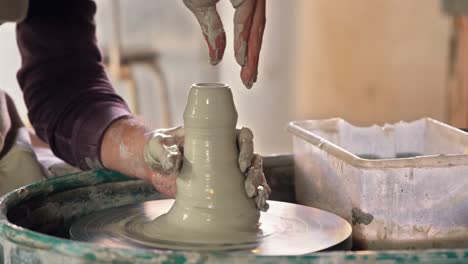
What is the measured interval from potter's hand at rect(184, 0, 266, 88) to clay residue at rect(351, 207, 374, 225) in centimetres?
31

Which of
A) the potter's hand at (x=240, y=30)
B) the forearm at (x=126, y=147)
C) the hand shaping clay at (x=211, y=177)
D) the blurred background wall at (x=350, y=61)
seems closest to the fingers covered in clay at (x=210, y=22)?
the potter's hand at (x=240, y=30)

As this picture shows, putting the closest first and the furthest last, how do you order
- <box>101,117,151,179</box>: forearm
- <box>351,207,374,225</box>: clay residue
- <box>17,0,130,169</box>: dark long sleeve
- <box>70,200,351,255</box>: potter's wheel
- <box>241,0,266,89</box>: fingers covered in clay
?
<box>70,200,351,255</box>: potter's wheel, <box>351,207,374,225</box>: clay residue, <box>241,0,266,89</box>: fingers covered in clay, <box>101,117,151,179</box>: forearm, <box>17,0,130,169</box>: dark long sleeve

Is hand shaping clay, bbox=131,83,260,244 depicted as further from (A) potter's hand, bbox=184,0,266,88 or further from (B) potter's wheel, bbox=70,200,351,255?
(A) potter's hand, bbox=184,0,266,88

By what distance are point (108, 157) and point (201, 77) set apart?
171 inches

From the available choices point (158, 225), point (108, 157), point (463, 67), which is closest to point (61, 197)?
point (108, 157)

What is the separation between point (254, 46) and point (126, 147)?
14.5 inches

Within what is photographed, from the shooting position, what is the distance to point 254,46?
1536 mm

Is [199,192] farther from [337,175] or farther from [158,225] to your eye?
[337,175]

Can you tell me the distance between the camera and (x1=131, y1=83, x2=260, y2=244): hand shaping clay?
4.42ft

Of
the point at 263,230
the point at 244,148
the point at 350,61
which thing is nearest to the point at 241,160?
the point at 244,148

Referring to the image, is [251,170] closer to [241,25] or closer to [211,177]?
[211,177]

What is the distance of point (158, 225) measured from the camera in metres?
1.39

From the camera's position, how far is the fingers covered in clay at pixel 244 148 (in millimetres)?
1379

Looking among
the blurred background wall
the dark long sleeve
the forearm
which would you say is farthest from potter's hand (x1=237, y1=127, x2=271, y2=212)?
the blurred background wall
